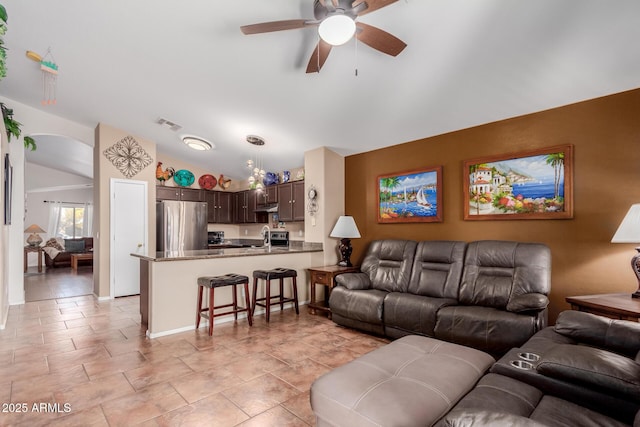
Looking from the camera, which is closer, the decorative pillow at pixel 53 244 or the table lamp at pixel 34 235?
the table lamp at pixel 34 235

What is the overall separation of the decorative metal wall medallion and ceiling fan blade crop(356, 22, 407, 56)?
505 centimetres

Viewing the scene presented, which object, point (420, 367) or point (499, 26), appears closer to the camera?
point (420, 367)

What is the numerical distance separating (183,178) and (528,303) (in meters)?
6.42

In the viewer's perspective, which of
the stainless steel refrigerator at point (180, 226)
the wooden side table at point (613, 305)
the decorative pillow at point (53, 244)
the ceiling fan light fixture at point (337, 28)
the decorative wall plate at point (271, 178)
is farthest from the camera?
the decorative pillow at point (53, 244)

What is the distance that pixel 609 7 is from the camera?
6.74 feet

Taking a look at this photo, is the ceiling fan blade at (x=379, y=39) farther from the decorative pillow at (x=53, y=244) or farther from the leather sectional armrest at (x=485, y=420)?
the decorative pillow at (x=53, y=244)

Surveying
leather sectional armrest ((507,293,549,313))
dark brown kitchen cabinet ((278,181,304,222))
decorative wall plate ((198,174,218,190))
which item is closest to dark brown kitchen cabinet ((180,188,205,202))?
decorative wall plate ((198,174,218,190))

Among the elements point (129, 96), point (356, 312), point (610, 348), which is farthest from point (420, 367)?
point (129, 96)

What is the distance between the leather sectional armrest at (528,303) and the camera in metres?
2.54

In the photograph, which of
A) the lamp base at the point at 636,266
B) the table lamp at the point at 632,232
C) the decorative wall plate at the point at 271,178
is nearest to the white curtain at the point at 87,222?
the decorative wall plate at the point at 271,178

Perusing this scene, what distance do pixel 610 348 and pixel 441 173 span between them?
256 cm

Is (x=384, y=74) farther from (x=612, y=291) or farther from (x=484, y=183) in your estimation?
(x=612, y=291)

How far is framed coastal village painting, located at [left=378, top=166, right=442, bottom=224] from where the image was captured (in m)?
4.04

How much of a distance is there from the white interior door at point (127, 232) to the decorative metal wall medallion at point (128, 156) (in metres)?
0.22
